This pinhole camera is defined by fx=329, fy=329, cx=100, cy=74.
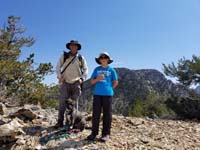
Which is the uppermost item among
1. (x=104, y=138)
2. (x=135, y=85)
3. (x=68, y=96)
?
(x=135, y=85)

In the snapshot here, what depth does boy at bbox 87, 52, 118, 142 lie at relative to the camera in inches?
243

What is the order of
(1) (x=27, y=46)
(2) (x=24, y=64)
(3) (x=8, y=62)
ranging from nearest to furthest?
(3) (x=8, y=62) → (2) (x=24, y=64) → (1) (x=27, y=46)

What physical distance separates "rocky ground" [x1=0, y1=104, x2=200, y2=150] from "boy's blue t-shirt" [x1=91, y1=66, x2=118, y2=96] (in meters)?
0.94

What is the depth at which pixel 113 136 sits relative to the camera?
6.66 meters

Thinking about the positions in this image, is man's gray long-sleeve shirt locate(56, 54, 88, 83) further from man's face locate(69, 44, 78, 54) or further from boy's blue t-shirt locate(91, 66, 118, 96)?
boy's blue t-shirt locate(91, 66, 118, 96)

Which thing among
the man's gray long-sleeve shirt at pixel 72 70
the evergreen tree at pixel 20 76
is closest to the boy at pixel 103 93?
the man's gray long-sleeve shirt at pixel 72 70

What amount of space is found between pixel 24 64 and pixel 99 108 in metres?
13.1

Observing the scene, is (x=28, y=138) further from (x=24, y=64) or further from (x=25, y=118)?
(x=24, y=64)

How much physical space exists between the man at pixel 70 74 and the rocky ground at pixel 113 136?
2.26 feet

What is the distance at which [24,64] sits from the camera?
18.5 metres

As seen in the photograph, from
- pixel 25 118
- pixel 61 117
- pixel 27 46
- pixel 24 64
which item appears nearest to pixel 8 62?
pixel 24 64

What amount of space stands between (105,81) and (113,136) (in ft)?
4.01

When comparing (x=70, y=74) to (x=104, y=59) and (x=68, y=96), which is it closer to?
(x=68, y=96)

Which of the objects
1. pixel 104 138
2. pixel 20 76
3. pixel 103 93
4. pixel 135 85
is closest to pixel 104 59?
pixel 103 93
